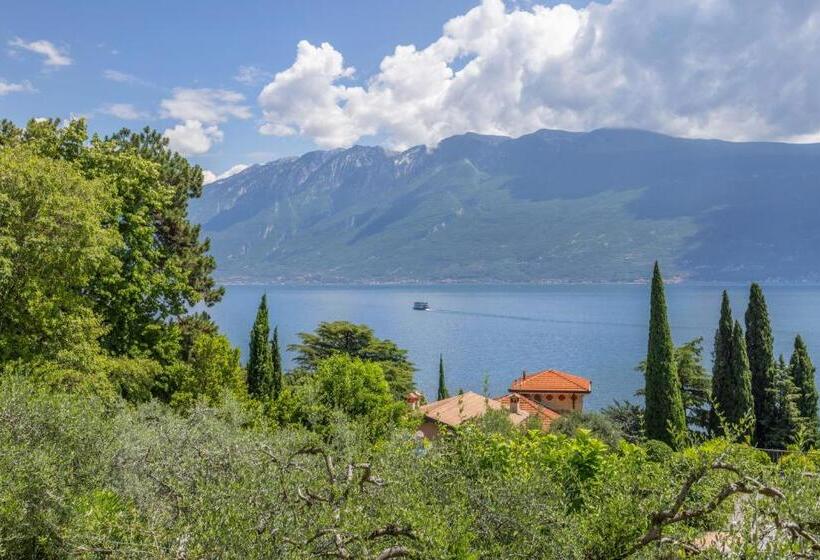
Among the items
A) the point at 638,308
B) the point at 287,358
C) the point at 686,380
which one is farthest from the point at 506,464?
the point at 638,308

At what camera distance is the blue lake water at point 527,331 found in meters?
73.2

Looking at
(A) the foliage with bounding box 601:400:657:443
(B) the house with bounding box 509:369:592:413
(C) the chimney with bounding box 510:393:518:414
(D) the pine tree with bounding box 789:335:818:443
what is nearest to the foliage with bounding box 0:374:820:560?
(D) the pine tree with bounding box 789:335:818:443

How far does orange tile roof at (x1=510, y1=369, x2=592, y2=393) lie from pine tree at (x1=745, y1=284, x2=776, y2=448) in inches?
652

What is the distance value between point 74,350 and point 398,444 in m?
11.8

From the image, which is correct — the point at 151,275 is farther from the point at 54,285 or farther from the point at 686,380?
the point at 686,380

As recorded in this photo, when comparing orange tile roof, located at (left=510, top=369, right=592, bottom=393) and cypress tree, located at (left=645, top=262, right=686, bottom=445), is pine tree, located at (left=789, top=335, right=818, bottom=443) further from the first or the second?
orange tile roof, located at (left=510, top=369, right=592, bottom=393)

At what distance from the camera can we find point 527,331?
378 feet

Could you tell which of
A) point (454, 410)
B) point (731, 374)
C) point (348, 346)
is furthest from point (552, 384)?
point (731, 374)

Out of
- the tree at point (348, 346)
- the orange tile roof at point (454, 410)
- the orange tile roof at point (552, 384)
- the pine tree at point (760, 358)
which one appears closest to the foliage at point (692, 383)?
the pine tree at point (760, 358)

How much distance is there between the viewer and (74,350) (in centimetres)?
1534

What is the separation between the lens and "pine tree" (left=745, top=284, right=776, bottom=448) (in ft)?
92.7

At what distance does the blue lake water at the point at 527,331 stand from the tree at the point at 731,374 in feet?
59.9

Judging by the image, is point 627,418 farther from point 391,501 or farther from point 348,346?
point 391,501

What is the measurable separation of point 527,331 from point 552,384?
7004 centimetres
